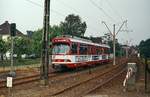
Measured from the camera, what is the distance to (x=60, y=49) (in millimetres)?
33469

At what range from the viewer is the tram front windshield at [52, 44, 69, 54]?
33.1 metres

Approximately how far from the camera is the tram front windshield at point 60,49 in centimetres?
3306

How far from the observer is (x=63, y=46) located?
33219 millimetres

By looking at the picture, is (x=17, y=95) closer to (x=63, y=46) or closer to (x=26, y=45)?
(x=63, y=46)

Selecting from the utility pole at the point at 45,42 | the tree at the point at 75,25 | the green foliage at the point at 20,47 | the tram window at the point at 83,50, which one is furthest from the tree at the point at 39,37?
the utility pole at the point at 45,42

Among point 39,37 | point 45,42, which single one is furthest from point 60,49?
point 39,37

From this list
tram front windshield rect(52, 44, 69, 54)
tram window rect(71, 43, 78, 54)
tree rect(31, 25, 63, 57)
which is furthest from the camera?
tree rect(31, 25, 63, 57)

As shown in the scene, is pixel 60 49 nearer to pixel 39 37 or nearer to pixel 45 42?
pixel 45 42

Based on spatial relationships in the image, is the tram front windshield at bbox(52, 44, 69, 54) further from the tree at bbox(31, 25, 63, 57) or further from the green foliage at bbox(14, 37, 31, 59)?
the tree at bbox(31, 25, 63, 57)

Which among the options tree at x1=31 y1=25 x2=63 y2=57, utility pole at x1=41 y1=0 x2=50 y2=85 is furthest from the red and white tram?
tree at x1=31 y1=25 x2=63 y2=57

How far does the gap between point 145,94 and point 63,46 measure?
54.4 ft

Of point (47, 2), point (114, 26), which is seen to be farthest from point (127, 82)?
point (114, 26)

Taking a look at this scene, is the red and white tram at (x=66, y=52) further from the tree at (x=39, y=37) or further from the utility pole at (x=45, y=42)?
the tree at (x=39, y=37)

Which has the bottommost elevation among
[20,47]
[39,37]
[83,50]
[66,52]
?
[66,52]
